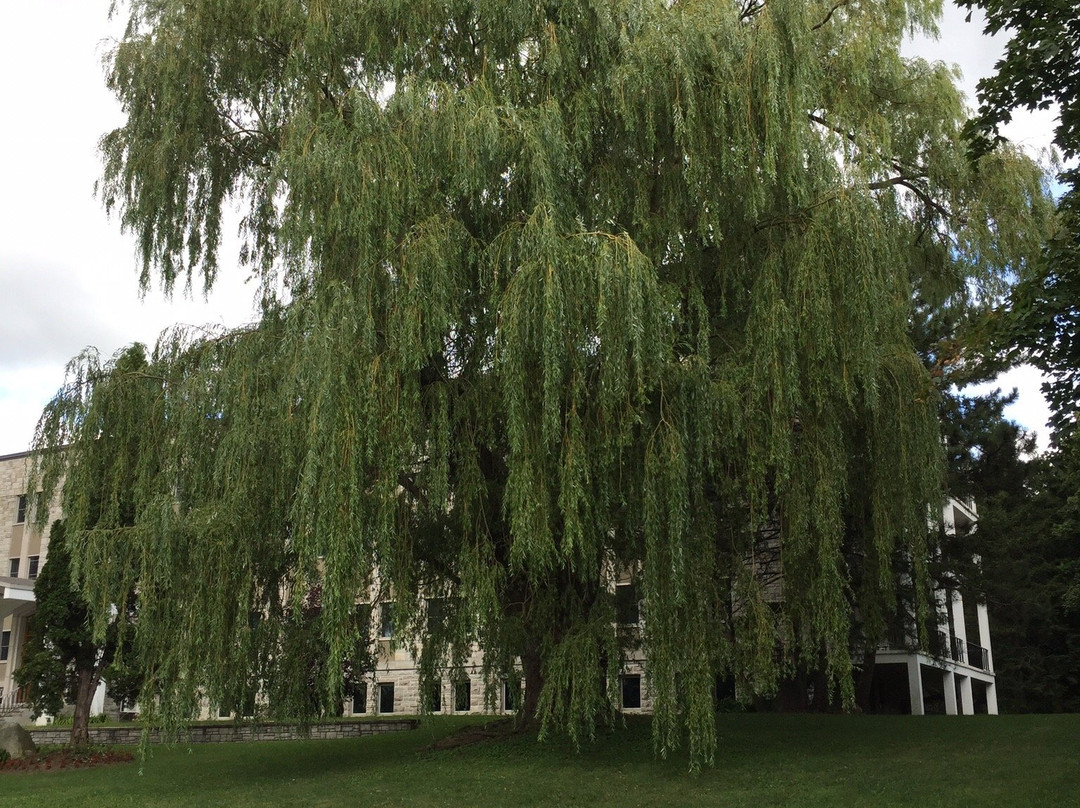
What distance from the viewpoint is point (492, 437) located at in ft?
39.7

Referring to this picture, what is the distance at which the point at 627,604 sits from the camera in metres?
14.4

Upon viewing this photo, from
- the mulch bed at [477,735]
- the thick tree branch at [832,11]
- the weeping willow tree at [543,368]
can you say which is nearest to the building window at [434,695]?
the weeping willow tree at [543,368]

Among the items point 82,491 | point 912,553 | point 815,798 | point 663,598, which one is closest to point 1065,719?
point 912,553

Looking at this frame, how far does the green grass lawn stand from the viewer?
11.7 metres

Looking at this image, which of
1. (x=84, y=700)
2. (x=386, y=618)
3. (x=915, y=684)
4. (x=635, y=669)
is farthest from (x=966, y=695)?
(x=84, y=700)

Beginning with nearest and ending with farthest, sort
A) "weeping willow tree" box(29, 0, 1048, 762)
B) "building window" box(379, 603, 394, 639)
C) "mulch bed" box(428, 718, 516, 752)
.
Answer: "weeping willow tree" box(29, 0, 1048, 762) → "building window" box(379, 603, 394, 639) → "mulch bed" box(428, 718, 516, 752)

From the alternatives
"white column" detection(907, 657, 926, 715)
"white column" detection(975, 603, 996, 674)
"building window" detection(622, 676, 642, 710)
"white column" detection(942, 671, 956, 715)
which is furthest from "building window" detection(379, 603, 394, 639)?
"white column" detection(975, 603, 996, 674)

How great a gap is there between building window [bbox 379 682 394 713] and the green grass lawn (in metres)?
14.6

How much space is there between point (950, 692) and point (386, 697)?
54.9ft

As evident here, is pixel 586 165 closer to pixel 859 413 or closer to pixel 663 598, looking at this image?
pixel 859 413

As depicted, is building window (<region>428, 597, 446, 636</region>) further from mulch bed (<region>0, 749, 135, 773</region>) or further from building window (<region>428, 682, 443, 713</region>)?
mulch bed (<region>0, 749, 135, 773</region>)

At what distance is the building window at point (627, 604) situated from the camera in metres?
14.0

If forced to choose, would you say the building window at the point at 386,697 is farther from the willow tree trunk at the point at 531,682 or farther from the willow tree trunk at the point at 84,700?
the willow tree trunk at the point at 531,682

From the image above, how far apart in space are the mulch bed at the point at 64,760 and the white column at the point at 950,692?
67.9 feet
